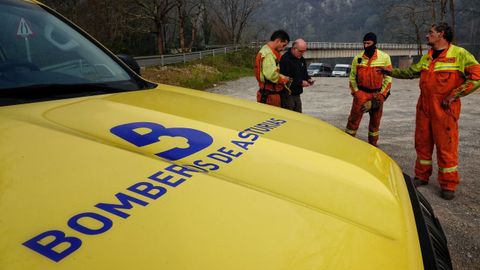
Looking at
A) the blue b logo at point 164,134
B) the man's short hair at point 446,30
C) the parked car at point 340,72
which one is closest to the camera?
the blue b logo at point 164,134

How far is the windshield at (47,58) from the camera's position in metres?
1.62

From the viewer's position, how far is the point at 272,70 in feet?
16.1

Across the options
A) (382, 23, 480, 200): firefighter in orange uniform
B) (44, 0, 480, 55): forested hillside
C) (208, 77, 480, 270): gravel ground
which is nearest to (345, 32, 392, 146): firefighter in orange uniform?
(208, 77, 480, 270): gravel ground

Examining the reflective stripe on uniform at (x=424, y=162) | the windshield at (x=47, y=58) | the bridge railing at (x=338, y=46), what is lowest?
the reflective stripe on uniform at (x=424, y=162)

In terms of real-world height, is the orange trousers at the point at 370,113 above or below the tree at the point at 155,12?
below

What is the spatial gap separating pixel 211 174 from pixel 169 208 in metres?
0.23

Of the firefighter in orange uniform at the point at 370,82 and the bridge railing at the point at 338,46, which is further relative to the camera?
the bridge railing at the point at 338,46

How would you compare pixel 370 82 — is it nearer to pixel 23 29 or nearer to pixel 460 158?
pixel 460 158

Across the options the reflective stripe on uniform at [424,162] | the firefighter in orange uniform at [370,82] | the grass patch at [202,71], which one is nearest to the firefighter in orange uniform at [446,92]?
the reflective stripe on uniform at [424,162]

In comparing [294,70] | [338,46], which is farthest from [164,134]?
[338,46]

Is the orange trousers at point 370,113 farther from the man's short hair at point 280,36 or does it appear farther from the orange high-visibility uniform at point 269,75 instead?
the man's short hair at point 280,36

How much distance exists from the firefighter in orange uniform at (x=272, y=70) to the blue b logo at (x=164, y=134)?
3.61 m

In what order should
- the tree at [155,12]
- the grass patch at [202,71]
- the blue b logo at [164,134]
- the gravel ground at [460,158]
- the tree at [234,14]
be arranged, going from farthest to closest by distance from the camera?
the tree at [234,14]
the tree at [155,12]
the grass patch at [202,71]
the gravel ground at [460,158]
the blue b logo at [164,134]

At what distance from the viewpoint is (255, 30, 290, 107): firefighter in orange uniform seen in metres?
4.92
